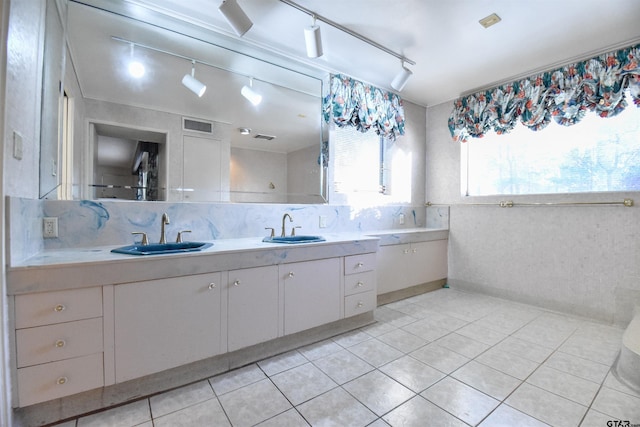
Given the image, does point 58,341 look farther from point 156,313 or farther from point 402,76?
point 402,76

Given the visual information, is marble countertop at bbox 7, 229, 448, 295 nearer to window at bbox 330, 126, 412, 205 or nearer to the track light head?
window at bbox 330, 126, 412, 205

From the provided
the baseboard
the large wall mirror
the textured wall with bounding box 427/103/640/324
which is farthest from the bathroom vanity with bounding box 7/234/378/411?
the textured wall with bounding box 427/103/640/324

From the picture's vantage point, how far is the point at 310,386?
5.32 ft

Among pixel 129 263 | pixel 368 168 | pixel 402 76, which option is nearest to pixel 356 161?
pixel 368 168

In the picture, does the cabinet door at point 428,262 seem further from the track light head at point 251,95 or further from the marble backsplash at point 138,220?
the track light head at point 251,95

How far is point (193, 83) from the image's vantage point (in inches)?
85.4

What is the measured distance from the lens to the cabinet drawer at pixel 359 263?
7.54 feet

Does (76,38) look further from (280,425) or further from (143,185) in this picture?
(280,425)

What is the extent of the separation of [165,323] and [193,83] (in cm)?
174

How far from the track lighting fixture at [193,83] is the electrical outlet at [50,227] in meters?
1.25

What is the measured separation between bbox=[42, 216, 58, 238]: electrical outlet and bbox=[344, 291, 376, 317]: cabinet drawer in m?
1.97

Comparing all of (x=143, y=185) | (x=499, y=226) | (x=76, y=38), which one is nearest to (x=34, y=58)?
(x=76, y=38)

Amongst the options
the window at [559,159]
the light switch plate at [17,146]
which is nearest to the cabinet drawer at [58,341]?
the light switch plate at [17,146]

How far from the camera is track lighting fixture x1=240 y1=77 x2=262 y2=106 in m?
2.41
